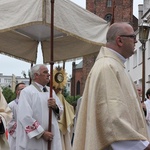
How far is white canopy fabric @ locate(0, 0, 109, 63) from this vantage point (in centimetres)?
693

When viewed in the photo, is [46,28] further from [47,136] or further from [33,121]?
[47,136]

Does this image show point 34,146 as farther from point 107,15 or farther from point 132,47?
point 107,15

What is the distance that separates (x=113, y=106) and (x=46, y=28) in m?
5.16

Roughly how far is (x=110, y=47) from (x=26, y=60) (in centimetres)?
571

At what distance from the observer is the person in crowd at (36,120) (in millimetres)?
6875

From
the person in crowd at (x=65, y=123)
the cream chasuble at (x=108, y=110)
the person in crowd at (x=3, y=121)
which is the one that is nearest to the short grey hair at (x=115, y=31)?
the cream chasuble at (x=108, y=110)

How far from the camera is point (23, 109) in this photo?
22.8 ft

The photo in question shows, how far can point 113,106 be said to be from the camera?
372cm

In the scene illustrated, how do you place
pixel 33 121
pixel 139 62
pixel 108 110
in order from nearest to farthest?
pixel 108 110 → pixel 33 121 → pixel 139 62

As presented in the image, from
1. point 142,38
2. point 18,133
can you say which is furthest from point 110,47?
point 142,38

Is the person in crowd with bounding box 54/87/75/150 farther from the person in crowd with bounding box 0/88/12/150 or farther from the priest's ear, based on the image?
the priest's ear

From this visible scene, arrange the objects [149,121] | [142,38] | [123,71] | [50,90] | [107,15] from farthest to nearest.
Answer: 1. [107,15]
2. [142,38]
3. [149,121]
4. [50,90]
5. [123,71]

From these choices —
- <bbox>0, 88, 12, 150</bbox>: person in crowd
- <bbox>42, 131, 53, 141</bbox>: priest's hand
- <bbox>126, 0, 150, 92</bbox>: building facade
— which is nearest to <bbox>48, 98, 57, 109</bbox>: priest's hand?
<bbox>42, 131, 53, 141</bbox>: priest's hand

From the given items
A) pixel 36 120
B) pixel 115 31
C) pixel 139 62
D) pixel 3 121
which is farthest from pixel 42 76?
pixel 139 62
